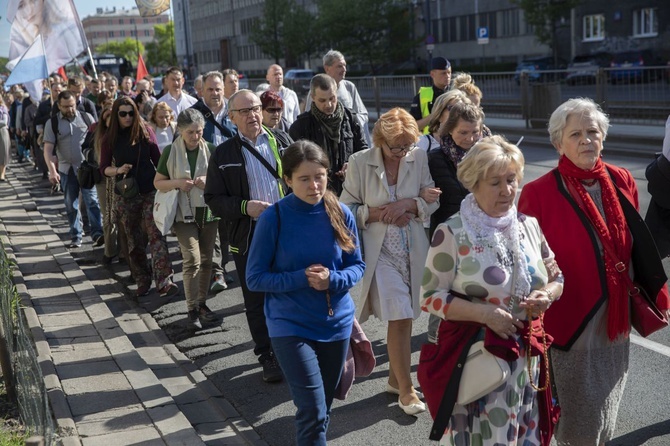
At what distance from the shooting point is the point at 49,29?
38.6 ft

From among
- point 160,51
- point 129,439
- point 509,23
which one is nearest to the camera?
point 129,439

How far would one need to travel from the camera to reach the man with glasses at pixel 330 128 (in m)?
6.57

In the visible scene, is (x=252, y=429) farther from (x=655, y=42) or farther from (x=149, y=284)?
(x=655, y=42)

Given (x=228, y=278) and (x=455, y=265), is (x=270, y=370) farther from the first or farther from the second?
(x=228, y=278)

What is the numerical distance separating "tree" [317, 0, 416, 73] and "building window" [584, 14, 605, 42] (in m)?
12.3

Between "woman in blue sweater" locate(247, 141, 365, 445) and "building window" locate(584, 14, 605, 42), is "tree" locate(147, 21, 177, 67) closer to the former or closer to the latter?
"building window" locate(584, 14, 605, 42)

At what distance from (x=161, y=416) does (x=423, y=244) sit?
1879 mm

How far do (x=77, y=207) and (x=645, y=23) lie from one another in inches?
1683

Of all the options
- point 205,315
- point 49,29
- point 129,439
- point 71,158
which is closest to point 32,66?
point 49,29

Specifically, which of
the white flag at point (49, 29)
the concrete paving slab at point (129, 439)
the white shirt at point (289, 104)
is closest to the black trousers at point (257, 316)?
the concrete paving slab at point (129, 439)

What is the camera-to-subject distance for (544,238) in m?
3.84

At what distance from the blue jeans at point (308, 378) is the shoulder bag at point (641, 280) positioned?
136 centimetres

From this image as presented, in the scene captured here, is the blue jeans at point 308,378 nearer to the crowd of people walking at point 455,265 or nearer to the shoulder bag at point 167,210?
the crowd of people walking at point 455,265

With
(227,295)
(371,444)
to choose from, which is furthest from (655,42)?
(371,444)
